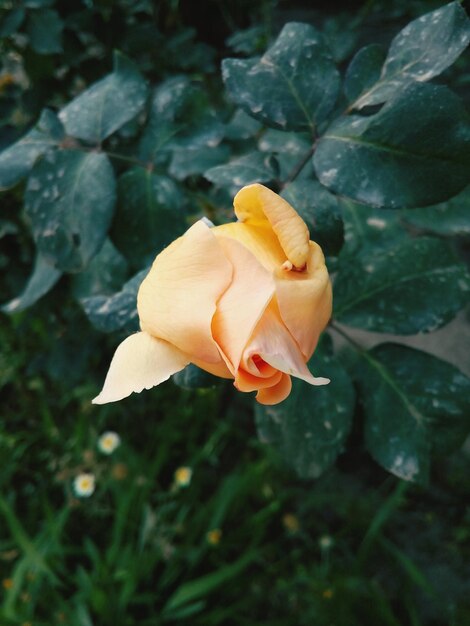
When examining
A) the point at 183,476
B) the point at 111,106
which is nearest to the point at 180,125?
the point at 111,106

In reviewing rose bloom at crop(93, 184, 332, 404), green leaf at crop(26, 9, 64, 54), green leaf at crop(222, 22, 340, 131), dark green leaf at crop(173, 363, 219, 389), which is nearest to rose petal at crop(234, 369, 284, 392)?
rose bloom at crop(93, 184, 332, 404)

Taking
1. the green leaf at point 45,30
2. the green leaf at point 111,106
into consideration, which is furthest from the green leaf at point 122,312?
the green leaf at point 45,30

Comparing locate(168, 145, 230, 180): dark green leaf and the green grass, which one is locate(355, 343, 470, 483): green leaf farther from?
the green grass

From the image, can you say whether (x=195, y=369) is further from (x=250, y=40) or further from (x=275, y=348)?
(x=250, y=40)

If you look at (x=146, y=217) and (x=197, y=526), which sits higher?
(x=146, y=217)

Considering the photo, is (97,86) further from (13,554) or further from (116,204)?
(13,554)

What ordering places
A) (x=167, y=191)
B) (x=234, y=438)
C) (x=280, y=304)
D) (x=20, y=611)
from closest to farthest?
(x=280, y=304)
(x=167, y=191)
(x=20, y=611)
(x=234, y=438)

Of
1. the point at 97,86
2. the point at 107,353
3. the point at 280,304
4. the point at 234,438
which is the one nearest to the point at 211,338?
the point at 280,304
